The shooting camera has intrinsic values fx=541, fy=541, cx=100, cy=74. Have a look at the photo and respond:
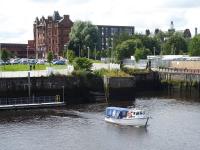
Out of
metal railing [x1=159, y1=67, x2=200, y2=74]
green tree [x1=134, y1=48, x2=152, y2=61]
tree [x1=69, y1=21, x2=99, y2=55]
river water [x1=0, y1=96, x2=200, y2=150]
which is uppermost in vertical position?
tree [x1=69, y1=21, x2=99, y2=55]

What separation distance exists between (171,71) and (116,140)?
7297 cm

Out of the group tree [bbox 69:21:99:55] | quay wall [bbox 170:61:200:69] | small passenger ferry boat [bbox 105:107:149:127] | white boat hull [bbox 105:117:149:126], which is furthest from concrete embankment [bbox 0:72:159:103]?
tree [bbox 69:21:99:55]

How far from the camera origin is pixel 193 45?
195 metres

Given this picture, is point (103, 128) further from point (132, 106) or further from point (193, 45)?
point (193, 45)

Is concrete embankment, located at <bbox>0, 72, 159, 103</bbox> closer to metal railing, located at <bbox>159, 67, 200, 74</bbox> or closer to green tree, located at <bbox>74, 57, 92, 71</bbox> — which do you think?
green tree, located at <bbox>74, 57, 92, 71</bbox>

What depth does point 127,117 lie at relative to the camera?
8012cm

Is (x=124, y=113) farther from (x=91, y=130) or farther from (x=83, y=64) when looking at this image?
(x=83, y=64)

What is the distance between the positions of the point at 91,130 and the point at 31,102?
89.2 ft

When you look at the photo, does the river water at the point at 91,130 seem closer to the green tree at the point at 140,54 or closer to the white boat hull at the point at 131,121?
the white boat hull at the point at 131,121

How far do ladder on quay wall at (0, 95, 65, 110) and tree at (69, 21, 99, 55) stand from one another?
282ft

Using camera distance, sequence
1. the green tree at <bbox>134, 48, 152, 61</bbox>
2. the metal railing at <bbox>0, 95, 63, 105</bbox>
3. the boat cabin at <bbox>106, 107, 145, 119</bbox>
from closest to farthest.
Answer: the boat cabin at <bbox>106, 107, 145, 119</bbox> → the metal railing at <bbox>0, 95, 63, 105</bbox> → the green tree at <bbox>134, 48, 152, 61</bbox>

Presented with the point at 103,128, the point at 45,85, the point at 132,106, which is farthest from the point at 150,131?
the point at 45,85

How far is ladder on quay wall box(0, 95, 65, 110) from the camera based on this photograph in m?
94.9

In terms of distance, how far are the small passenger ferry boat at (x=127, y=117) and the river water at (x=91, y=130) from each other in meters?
1.27
